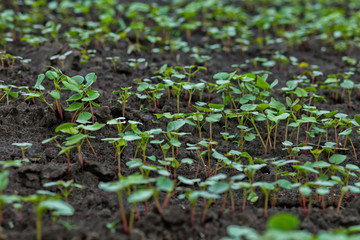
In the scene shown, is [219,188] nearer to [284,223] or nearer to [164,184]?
[164,184]

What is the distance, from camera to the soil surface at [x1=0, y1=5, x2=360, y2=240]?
5.37ft

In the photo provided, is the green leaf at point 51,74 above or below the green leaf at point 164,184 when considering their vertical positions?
above

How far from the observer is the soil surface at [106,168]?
1638 millimetres

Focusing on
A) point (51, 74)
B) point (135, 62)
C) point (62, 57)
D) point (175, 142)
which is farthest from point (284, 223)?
point (135, 62)

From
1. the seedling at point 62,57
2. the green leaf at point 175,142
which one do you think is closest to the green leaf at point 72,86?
the green leaf at point 175,142

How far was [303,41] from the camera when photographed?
15.1ft

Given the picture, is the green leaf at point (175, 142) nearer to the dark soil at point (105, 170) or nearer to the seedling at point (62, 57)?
the dark soil at point (105, 170)

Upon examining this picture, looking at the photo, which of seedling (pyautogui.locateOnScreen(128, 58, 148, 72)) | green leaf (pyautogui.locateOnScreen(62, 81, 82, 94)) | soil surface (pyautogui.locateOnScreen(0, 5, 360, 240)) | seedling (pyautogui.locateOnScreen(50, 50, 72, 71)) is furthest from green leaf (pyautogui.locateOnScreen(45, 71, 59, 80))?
seedling (pyautogui.locateOnScreen(128, 58, 148, 72))

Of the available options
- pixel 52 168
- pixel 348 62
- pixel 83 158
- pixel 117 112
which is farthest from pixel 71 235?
pixel 348 62

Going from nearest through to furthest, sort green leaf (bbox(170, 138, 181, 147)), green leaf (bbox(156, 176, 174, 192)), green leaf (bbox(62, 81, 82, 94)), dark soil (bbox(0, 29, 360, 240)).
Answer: green leaf (bbox(156, 176, 174, 192)) < dark soil (bbox(0, 29, 360, 240)) < green leaf (bbox(170, 138, 181, 147)) < green leaf (bbox(62, 81, 82, 94))

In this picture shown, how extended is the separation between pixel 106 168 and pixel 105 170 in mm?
53

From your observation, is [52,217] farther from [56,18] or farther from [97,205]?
[56,18]

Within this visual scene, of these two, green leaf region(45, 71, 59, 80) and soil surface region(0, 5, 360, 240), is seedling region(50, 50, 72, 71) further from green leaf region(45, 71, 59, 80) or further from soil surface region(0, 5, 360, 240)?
green leaf region(45, 71, 59, 80)

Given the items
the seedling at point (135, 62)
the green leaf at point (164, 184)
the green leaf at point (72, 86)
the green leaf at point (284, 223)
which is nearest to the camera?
the green leaf at point (284, 223)
